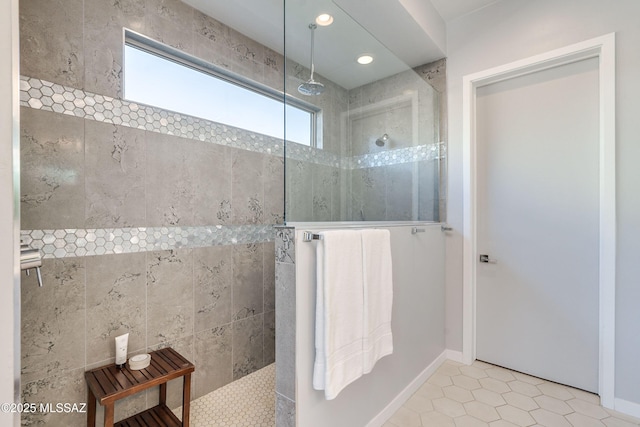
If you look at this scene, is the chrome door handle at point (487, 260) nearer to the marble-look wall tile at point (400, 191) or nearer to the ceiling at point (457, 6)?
the marble-look wall tile at point (400, 191)

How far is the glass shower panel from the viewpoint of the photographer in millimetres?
1678

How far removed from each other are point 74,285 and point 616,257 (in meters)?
3.13

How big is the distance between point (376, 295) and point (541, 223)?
1600 millimetres

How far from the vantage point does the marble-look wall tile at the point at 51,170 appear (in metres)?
1.33

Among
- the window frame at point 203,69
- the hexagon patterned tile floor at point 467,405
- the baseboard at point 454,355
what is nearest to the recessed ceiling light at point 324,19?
the window frame at point 203,69

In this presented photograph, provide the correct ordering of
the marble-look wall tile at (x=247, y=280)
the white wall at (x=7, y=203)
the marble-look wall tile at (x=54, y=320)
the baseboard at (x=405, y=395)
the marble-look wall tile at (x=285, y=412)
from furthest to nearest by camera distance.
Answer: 1. the marble-look wall tile at (x=247, y=280)
2. the baseboard at (x=405, y=395)
3. the marble-look wall tile at (x=54, y=320)
4. the marble-look wall tile at (x=285, y=412)
5. the white wall at (x=7, y=203)

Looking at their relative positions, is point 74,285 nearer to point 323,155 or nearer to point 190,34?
point 323,155

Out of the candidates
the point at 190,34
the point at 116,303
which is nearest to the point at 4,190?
the point at 116,303

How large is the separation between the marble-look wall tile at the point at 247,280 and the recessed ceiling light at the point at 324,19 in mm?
1606

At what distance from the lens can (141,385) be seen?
141 centimetres

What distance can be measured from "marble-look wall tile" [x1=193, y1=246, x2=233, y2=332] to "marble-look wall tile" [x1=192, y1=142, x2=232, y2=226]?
0.74 ft

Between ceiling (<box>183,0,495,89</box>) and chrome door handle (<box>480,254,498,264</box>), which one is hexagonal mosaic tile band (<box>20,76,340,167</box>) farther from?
chrome door handle (<box>480,254,498,264</box>)

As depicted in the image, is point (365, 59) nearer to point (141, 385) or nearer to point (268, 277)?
point (268, 277)

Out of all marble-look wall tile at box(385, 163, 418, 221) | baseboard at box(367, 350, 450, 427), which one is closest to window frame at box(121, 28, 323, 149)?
marble-look wall tile at box(385, 163, 418, 221)
